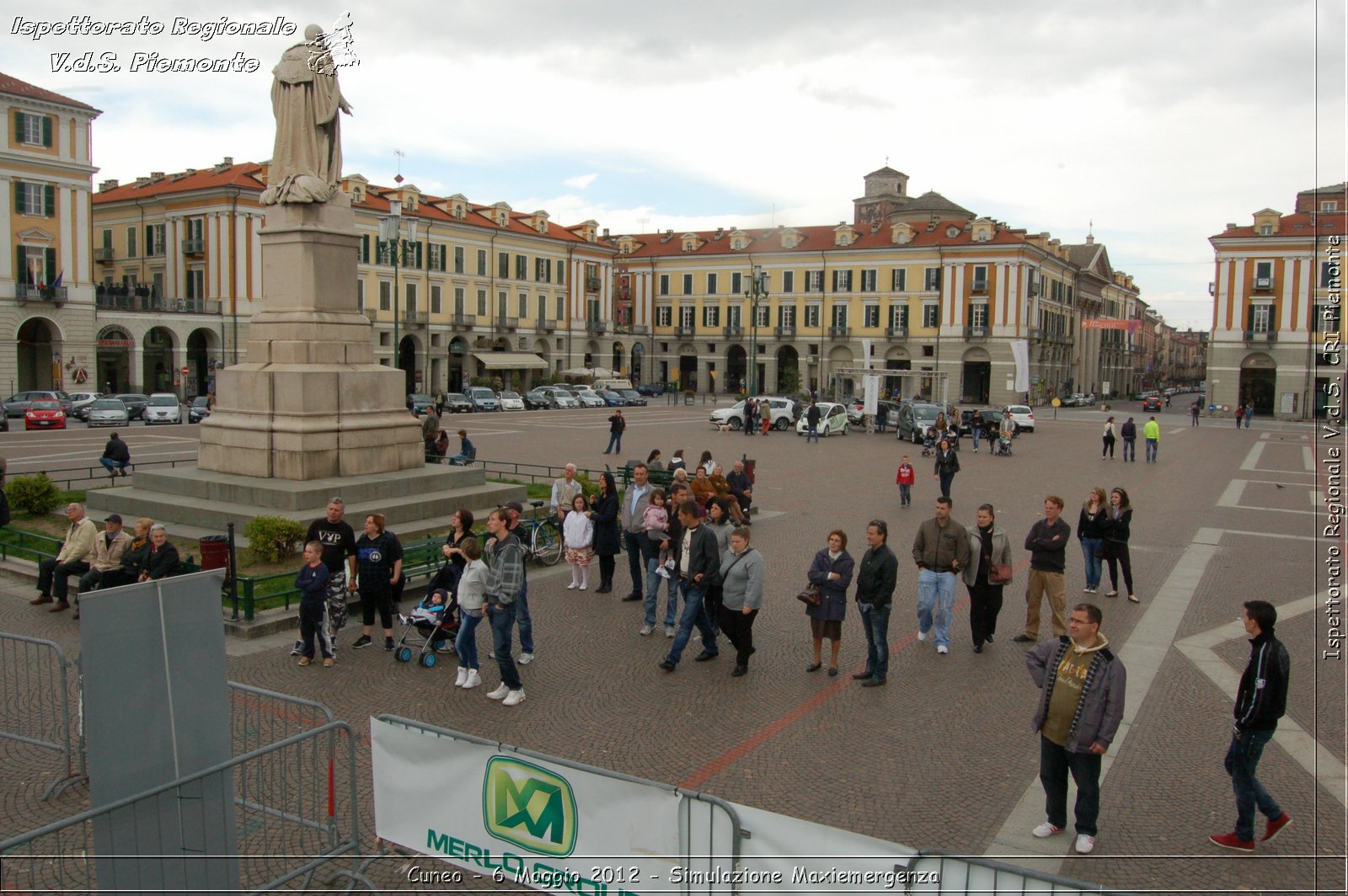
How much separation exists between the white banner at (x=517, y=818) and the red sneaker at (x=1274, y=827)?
12.9 feet

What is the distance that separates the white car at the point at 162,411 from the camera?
129ft

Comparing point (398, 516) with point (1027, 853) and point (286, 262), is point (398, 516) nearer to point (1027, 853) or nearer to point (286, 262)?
point (286, 262)

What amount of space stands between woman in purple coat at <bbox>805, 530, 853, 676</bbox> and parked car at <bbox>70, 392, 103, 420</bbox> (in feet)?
122

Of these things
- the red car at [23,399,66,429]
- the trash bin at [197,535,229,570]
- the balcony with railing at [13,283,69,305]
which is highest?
the balcony with railing at [13,283,69,305]

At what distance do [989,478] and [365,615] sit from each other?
19821mm

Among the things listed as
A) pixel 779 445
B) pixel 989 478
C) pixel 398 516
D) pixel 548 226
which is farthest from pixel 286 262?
pixel 548 226

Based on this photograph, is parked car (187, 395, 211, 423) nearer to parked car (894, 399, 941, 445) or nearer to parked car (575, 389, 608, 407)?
parked car (575, 389, 608, 407)

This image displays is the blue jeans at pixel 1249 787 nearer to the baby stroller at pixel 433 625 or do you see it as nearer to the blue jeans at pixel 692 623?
the blue jeans at pixel 692 623

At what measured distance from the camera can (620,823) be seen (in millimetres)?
4938

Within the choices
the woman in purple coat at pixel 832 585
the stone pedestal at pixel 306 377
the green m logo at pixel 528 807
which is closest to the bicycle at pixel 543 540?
the stone pedestal at pixel 306 377

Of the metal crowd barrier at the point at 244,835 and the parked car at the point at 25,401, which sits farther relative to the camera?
the parked car at the point at 25,401

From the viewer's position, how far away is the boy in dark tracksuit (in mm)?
9133

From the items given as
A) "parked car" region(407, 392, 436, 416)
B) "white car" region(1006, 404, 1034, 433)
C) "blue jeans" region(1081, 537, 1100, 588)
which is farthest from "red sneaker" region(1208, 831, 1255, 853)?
"parked car" region(407, 392, 436, 416)

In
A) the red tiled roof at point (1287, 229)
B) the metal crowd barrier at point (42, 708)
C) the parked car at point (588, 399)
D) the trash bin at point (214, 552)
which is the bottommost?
the metal crowd barrier at point (42, 708)
